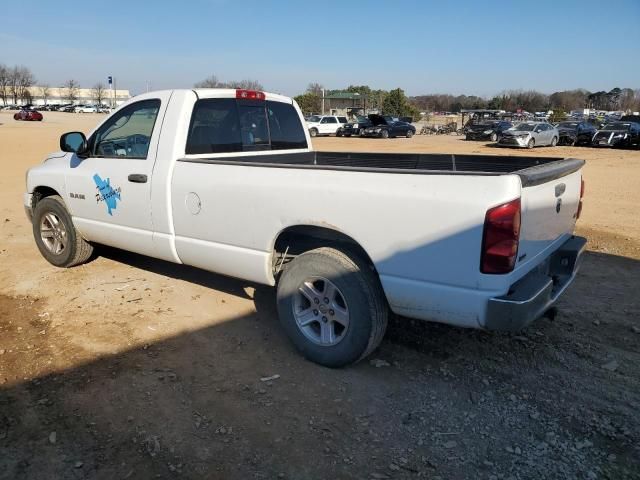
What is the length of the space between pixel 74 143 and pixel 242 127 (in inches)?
67.4

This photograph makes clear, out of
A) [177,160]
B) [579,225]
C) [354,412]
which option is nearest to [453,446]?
[354,412]

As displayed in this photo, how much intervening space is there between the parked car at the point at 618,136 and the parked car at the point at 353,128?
1660cm

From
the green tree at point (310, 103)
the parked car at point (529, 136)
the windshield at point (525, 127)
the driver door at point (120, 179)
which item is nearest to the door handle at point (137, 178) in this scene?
the driver door at point (120, 179)

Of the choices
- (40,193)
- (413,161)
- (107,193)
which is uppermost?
(413,161)

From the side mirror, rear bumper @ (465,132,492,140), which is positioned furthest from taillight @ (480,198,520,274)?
rear bumper @ (465,132,492,140)

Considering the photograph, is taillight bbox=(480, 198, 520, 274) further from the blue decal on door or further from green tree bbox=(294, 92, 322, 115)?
green tree bbox=(294, 92, 322, 115)

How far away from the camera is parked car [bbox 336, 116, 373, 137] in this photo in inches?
1625

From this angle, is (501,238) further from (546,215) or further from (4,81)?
(4,81)

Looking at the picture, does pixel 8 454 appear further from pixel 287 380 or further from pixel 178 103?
pixel 178 103

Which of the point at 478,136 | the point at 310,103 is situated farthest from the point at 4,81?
the point at 478,136

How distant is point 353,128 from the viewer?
136ft

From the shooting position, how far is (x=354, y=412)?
10.4ft

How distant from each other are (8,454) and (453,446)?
Result: 2.40 meters

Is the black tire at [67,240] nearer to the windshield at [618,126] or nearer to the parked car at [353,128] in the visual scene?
the windshield at [618,126]
